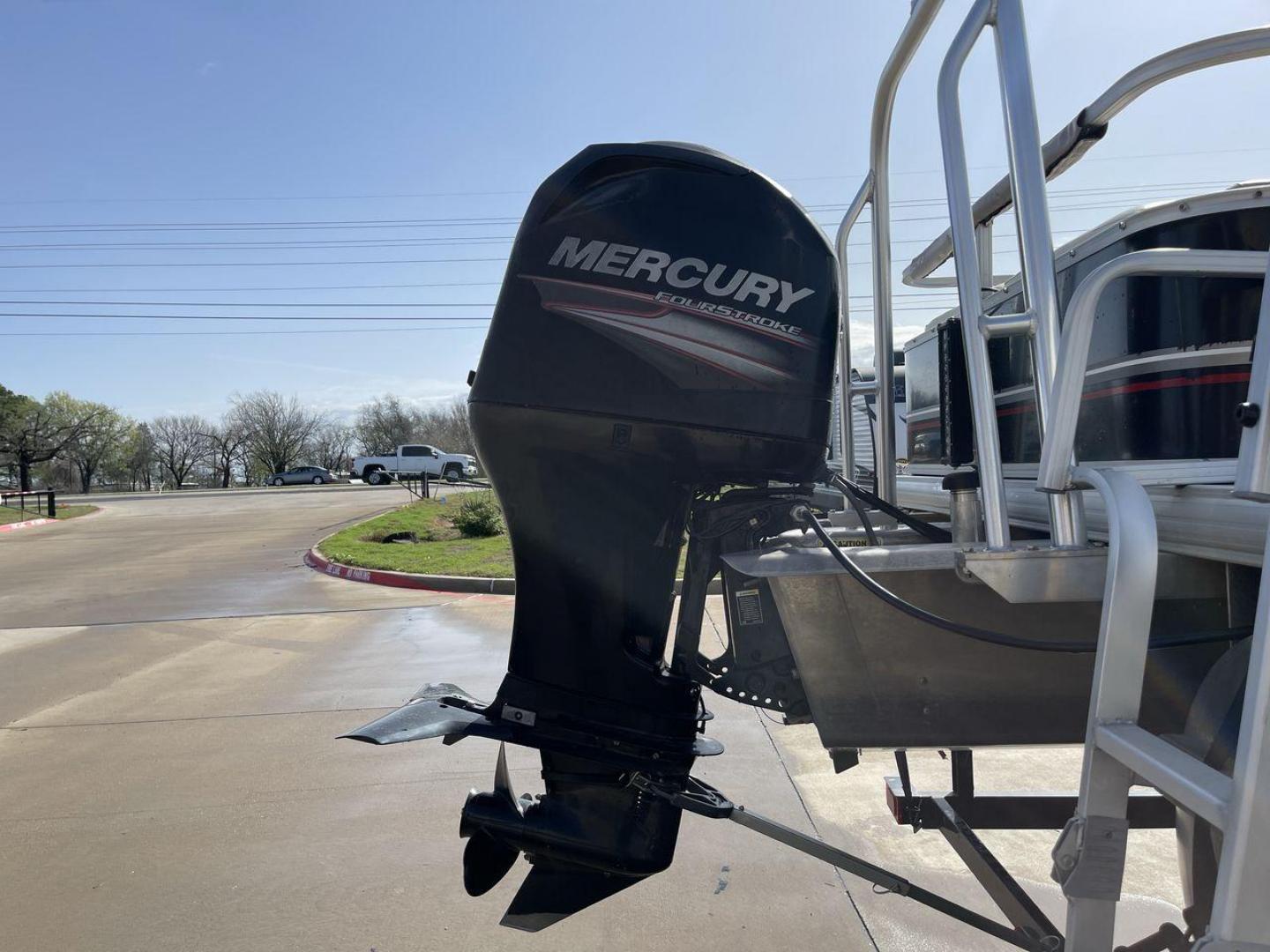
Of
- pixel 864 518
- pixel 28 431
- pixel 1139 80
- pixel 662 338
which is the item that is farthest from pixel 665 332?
pixel 28 431

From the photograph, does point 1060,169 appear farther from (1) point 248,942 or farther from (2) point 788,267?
(1) point 248,942

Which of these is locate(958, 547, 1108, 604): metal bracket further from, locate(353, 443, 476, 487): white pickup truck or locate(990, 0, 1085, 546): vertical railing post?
locate(353, 443, 476, 487): white pickup truck

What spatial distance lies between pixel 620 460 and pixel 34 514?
97.8 feet

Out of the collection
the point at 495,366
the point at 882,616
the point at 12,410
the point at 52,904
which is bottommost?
the point at 52,904

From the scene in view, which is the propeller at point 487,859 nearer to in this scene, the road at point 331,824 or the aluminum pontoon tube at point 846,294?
the road at point 331,824

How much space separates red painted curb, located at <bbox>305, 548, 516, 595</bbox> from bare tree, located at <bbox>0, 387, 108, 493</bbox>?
4131 centimetres

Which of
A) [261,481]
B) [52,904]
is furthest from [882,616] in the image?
[261,481]

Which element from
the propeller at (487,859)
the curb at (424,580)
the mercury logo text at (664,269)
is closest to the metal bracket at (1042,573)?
the mercury logo text at (664,269)

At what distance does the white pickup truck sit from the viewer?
142 feet

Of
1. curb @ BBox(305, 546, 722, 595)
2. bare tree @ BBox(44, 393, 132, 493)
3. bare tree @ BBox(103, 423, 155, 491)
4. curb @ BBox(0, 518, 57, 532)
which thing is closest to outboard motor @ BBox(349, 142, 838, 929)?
curb @ BBox(305, 546, 722, 595)

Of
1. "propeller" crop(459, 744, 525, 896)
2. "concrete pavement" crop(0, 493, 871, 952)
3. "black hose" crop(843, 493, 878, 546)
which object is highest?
"black hose" crop(843, 493, 878, 546)

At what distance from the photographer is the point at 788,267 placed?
1904mm

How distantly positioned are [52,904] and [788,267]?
11.2ft

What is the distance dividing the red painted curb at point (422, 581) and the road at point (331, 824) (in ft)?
7.05
